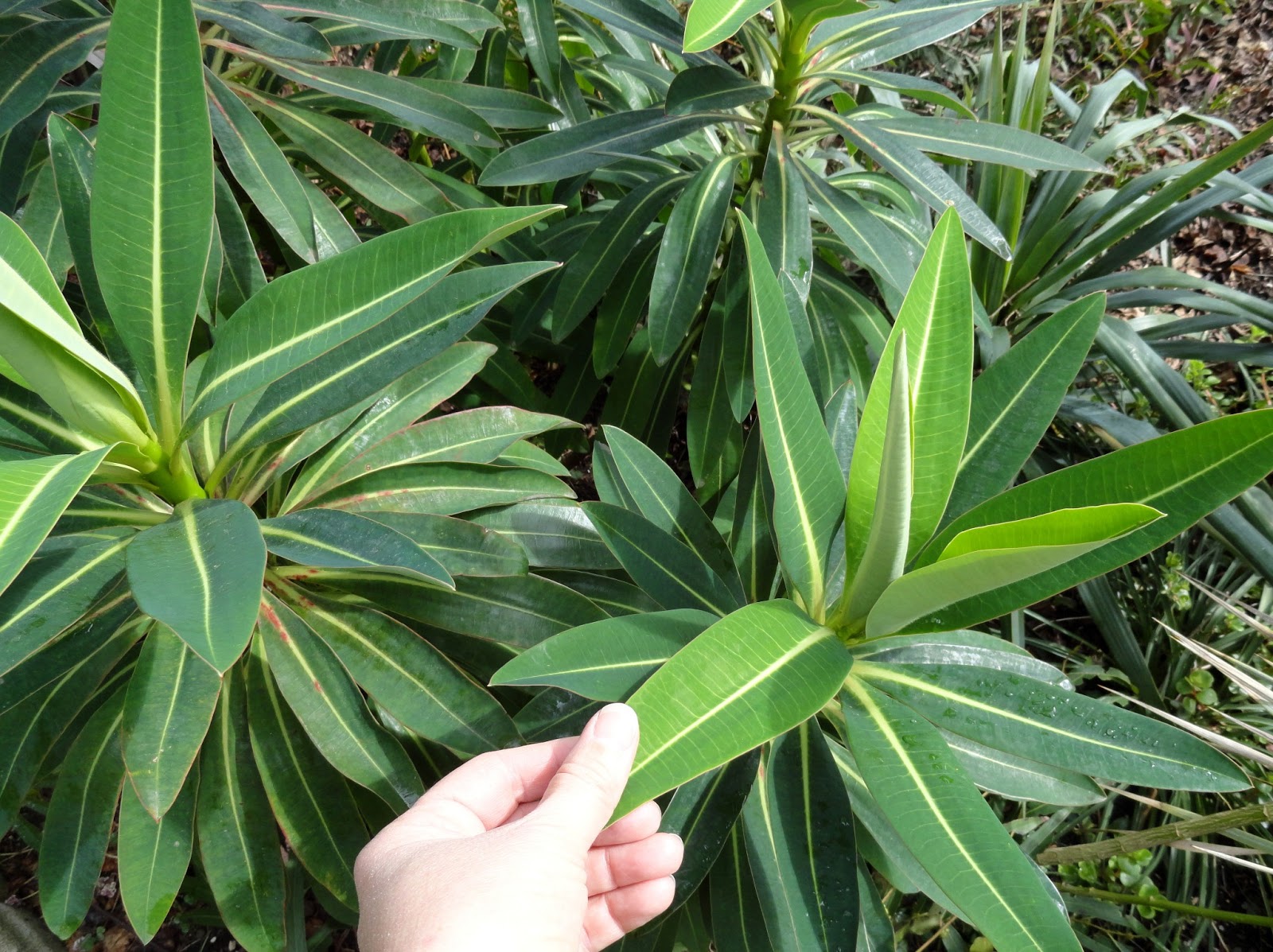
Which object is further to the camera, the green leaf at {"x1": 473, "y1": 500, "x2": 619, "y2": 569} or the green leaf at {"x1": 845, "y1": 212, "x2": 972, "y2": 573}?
the green leaf at {"x1": 473, "y1": 500, "x2": 619, "y2": 569}

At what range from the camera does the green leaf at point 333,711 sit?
35.3 inches

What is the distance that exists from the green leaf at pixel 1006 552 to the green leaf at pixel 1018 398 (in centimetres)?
21

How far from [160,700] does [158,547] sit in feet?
0.69

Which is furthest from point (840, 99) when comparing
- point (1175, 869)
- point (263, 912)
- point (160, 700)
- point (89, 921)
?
point (89, 921)

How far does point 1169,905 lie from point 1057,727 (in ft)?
2.89

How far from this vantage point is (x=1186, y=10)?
118 inches

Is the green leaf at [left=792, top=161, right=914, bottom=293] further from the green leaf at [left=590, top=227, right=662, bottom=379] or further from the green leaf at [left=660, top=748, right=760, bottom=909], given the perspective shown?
the green leaf at [left=660, top=748, right=760, bottom=909]

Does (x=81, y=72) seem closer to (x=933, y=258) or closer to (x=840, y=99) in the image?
(x=840, y=99)

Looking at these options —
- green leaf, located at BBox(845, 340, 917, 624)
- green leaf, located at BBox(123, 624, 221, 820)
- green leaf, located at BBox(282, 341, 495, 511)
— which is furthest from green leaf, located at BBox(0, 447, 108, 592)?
green leaf, located at BBox(845, 340, 917, 624)

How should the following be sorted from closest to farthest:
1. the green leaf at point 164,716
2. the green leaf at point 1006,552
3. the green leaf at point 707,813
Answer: the green leaf at point 1006,552
the green leaf at point 164,716
the green leaf at point 707,813

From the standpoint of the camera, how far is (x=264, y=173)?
3.49 feet

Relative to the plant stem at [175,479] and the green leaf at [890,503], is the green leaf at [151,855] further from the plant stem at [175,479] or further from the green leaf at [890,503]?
the green leaf at [890,503]

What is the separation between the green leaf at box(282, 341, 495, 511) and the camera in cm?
102

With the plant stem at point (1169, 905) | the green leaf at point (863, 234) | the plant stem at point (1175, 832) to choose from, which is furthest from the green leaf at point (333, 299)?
the plant stem at point (1169, 905)
